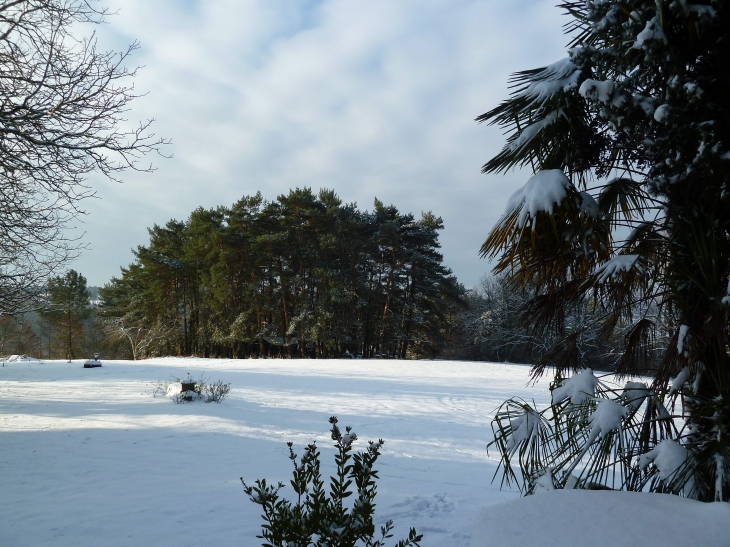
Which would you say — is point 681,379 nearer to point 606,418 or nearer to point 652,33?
point 606,418

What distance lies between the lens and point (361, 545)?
3.79 metres

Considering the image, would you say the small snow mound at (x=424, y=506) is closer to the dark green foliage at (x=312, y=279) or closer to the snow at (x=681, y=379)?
the snow at (x=681, y=379)

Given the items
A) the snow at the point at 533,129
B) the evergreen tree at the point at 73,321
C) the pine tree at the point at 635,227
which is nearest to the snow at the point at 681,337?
the pine tree at the point at 635,227

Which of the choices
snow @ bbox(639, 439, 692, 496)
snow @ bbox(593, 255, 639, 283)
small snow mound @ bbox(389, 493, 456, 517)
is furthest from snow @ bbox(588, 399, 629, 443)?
small snow mound @ bbox(389, 493, 456, 517)

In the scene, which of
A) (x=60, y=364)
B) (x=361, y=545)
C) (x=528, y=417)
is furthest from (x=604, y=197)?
(x=60, y=364)

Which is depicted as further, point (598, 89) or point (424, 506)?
point (424, 506)

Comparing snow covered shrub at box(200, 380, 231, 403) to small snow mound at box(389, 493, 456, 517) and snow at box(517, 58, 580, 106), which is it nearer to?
small snow mound at box(389, 493, 456, 517)

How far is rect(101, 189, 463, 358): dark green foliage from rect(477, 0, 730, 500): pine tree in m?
22.4

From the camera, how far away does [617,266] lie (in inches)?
106

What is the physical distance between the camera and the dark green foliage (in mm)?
27000

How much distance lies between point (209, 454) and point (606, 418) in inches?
199

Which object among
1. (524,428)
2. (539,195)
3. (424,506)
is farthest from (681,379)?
(424,506)

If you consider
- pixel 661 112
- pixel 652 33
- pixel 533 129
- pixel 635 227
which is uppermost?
pixel 652 33

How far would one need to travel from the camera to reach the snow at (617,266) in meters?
2.65
